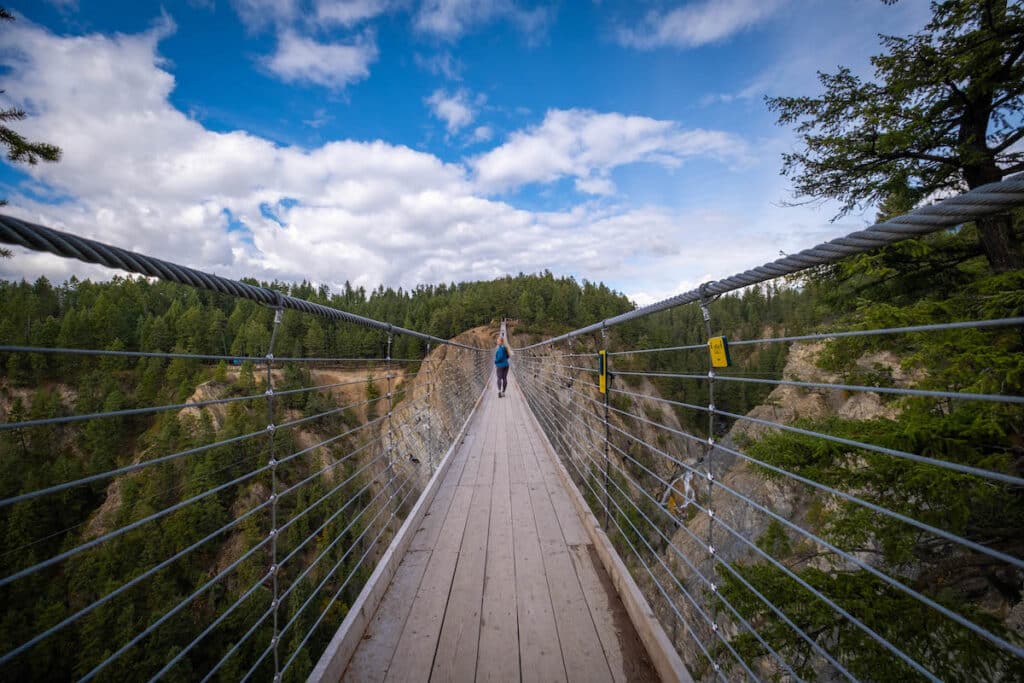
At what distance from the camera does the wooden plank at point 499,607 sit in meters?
1.75

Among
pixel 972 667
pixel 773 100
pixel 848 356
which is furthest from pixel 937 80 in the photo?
pixel 972 667

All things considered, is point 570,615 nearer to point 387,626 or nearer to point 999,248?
point 387,626

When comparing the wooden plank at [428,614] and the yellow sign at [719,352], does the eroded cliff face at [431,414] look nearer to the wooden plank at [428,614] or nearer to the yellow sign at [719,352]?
the wooden plank at [428,614]

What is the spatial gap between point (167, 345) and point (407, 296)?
46.6 metres

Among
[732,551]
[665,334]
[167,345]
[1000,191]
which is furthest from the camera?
[665,334]

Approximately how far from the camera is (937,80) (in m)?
4.64

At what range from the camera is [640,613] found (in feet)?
6.23

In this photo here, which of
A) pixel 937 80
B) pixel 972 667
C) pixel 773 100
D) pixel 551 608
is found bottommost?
pixel 972 667

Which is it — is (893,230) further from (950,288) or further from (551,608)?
(950,288)

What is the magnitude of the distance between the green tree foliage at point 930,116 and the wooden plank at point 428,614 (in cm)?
618

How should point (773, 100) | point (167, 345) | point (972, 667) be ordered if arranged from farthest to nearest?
point (167, 345) → point (773, 100) → point (972, 667)

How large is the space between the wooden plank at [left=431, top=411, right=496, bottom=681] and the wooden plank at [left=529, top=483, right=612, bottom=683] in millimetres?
394

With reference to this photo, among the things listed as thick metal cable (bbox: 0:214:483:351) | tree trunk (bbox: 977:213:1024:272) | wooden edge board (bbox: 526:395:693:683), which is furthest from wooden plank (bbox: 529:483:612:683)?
tree trunk (bbox: 977:213:1024:272)

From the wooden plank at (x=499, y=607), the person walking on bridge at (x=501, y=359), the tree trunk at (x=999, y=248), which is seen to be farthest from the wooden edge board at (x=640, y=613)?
the person walking on bridge at (x=501, y=359)
